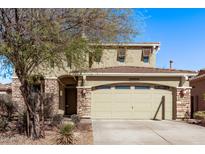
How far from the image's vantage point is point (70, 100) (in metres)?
23.0

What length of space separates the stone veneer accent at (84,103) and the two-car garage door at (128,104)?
34 cm

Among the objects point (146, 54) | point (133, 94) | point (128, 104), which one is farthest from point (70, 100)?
point (146, 54)

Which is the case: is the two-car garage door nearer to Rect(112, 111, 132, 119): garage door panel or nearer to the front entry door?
Rect(112, 111, 132, 119): garage door panel

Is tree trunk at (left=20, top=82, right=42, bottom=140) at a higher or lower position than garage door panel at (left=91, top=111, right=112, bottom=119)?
higher

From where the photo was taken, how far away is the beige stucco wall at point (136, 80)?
1934 cm

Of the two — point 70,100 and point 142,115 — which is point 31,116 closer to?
point 142,115

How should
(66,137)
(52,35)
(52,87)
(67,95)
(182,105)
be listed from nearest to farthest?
(52,35), (66,137), (182,105), (52,87), (67,95)

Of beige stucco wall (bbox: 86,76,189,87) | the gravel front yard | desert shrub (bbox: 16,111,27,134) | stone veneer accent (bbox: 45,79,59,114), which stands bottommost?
the gravel front yard

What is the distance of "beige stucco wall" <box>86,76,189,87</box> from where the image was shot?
19344 mm

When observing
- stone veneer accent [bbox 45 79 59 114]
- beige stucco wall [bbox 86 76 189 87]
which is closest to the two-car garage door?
beige stucco wall [bbox 86 76 189 87]

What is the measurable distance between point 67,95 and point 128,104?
5.71 m

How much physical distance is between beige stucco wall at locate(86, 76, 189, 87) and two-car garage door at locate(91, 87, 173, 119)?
564mm

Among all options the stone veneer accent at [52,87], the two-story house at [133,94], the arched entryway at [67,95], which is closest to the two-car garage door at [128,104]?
the two-story house at [133,94]
